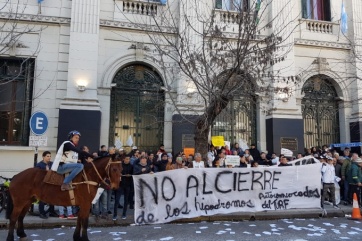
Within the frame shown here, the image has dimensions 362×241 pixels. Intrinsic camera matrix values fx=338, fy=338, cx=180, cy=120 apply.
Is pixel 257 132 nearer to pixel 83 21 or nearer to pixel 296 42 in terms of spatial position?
pixel 296 42

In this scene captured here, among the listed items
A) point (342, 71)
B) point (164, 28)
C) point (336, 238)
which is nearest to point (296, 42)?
point (342, 71)

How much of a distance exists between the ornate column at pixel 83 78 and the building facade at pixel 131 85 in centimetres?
4

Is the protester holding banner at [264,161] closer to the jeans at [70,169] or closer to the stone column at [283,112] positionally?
the stone column at [283,112]

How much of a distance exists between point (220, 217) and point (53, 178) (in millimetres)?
5296

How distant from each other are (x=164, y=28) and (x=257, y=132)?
278 inches

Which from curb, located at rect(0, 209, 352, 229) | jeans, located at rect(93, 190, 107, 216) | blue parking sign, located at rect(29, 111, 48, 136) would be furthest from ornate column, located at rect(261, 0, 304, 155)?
blue parking sign, located at rect(29, 111, 48, 136)

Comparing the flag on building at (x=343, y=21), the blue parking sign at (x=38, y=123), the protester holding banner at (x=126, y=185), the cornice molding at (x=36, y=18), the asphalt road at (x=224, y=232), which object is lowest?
the asphalt road at (x=224, y=232)

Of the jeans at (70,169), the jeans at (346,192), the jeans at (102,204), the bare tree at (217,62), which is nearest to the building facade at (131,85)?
the bare tree at (217,62)

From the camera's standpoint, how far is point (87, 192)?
764 cm

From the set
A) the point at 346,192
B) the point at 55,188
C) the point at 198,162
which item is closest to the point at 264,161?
the point at 346,192

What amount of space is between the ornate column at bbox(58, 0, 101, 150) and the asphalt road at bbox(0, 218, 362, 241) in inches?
244

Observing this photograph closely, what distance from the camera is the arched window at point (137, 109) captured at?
16.2m

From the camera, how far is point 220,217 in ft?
34.6

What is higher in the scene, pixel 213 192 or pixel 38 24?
pixel 38 24
